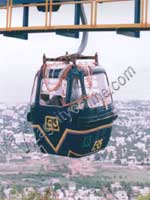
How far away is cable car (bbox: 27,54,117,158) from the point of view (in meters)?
9.32

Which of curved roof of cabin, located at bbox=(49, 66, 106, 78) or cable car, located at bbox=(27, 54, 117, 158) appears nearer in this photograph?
cable car, located at bbox=(27, 54, 117, 158)

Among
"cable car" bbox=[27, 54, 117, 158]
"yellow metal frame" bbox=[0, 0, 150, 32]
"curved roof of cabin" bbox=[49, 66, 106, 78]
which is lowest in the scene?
"cable car" bbox=[27, 54, 117, 158]

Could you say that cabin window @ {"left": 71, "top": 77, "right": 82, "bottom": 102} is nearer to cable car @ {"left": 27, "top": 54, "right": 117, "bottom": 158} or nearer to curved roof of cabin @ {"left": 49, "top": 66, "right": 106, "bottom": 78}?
cable car @ {"left": 27, "top": 54, "right": 117, "bottom": 158}

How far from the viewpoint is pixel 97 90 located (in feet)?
31.6

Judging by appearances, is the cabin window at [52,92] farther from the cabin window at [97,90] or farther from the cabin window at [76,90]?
the cabin window at [97,90]

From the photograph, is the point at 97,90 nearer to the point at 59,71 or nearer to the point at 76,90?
the point at 76,90

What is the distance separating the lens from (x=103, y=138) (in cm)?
968

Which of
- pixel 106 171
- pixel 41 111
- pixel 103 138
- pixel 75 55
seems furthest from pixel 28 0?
pixel 106 171

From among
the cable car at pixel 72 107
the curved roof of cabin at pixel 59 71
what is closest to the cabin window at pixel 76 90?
the cable car at pixel 72 107

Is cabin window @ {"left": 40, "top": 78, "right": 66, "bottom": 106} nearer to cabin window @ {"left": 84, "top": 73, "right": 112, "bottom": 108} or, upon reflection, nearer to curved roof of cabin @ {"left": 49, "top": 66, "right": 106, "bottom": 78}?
curved roof of cabin @ {"left": 49, "top": 66, "right": 106, "bottom": 78}

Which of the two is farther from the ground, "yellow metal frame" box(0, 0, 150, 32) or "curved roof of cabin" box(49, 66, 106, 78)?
"yellow metal frame" box(0, 0, 150, 32)

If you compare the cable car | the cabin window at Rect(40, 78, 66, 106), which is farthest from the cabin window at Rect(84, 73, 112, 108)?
the cabin window at Rect(40, 78, 66, 106)

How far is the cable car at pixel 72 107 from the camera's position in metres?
9.32

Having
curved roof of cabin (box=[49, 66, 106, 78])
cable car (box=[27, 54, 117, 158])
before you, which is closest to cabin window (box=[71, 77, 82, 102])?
cable car (box=[27, 54, 117, 158])
